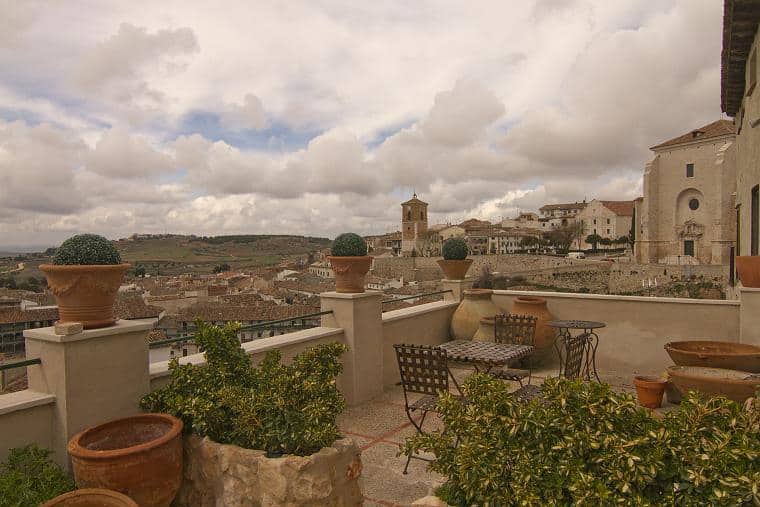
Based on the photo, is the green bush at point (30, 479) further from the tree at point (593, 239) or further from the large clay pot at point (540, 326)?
the tree at point (593, 239)

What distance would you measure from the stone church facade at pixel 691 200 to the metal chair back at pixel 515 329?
132 ft

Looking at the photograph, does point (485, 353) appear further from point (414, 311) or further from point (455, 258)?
point (455, 258)

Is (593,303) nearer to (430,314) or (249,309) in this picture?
(430,314)

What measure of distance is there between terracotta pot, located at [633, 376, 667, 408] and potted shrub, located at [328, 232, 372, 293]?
3.26 meters

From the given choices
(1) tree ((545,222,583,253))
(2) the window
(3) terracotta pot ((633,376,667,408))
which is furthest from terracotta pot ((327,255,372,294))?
(1) tree ((545,222,583,253))

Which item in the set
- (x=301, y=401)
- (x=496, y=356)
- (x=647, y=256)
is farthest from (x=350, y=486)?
(x=647, y=256)

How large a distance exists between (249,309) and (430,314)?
17.8 metres

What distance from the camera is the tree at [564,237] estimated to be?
86188mm

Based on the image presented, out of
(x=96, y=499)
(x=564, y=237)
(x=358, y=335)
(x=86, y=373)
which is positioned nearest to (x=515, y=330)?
(x=358, y=335)

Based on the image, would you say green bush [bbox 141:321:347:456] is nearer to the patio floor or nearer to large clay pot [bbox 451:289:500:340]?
the patio floor

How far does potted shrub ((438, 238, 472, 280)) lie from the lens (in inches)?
311

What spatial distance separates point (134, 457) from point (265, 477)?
74 centimetres

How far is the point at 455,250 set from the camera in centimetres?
789

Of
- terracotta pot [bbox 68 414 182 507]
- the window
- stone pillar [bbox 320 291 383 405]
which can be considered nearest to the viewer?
terracotta pot [bbox 68 414 182 507]
